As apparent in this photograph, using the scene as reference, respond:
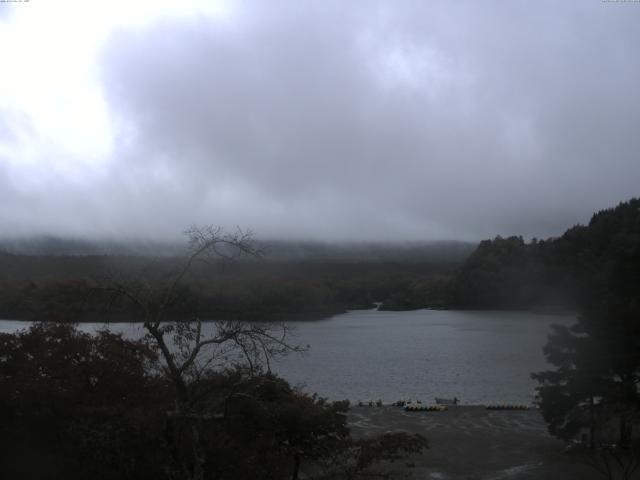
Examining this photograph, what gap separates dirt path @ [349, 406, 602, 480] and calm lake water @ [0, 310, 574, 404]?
189 inches

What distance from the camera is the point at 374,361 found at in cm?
6147

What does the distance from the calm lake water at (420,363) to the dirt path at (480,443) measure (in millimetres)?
4790

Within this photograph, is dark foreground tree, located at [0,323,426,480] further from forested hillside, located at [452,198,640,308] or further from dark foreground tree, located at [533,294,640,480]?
forested hillside, located at [452,198,640,308]

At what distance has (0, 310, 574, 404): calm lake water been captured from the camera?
44625mm

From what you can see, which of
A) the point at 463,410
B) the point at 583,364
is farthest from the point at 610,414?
the point at 463,410

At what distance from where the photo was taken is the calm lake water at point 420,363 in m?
44.6

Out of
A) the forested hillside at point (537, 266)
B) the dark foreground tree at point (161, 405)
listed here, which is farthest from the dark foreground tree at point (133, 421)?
the forested hillside at point (537, 266)

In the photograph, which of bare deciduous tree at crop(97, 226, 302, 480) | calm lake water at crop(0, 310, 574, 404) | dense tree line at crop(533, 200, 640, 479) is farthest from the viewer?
calm lake water at crop(0, 310, 574, 404)

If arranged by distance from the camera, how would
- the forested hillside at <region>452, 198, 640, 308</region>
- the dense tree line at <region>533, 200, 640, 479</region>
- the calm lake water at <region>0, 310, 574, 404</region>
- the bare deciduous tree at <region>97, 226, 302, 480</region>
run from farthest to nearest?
the forested hillside at <region>452, 198, 640, 308</region> → the calm lake water at <region>0, 310, 574, 404</region> → the dense tree line at <region>533, 200, 640, 479</region> → the bare deciduous tree at <region>97, 226, 302, 480</region>

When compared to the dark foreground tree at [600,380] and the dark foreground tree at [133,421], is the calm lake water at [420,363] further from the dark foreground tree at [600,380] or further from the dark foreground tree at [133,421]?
the dark foreground tree at [600,380]

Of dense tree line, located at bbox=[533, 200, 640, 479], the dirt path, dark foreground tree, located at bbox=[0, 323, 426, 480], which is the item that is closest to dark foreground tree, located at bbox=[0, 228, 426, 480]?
dark foreground tree, located at bbox=[0, 323, 426, 480]

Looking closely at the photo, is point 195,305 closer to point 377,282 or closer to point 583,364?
point 583,364

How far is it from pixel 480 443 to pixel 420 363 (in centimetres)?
3309

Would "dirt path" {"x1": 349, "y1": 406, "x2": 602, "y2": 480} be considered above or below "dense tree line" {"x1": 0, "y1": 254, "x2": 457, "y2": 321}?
below
